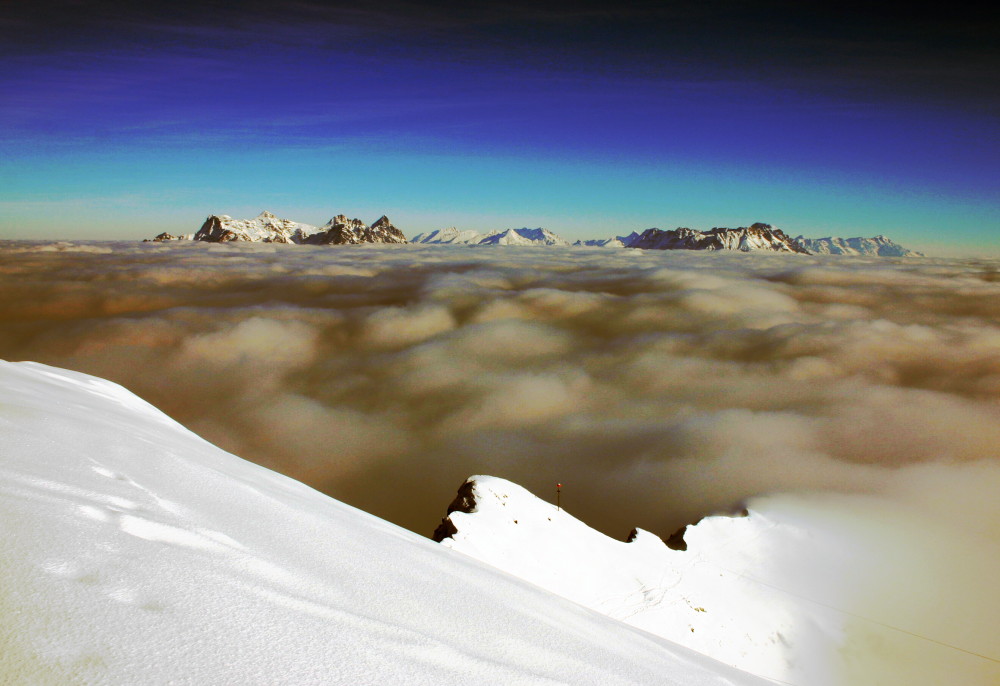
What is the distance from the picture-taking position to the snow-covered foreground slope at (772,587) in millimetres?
32250

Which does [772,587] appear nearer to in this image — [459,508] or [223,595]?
[459,508]

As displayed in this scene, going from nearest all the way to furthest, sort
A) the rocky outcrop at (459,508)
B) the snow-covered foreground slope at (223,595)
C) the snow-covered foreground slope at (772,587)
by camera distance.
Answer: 1. the snow-covered foreground slope at (223,595)
2. the rocky outcrop at (459,508)
3. the snow-covered foreground slope at (772,587)

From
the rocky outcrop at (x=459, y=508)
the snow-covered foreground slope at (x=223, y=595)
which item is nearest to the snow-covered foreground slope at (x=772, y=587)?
the rocky outcrop at (x=459, y=508)

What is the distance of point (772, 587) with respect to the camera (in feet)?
147

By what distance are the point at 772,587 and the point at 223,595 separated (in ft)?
170

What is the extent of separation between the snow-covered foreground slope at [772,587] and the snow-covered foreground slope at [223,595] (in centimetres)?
2033

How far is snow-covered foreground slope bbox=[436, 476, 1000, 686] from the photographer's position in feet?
106

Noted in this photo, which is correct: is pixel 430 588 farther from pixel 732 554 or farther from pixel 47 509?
pixel 732 554

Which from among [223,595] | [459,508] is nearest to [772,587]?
[459,508]

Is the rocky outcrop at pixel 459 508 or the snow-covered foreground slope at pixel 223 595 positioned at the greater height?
the snow-covered foreground slope at pixel 223 595

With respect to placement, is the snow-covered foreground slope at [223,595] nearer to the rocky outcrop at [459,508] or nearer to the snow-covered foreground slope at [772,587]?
the snow-covered foreground slope at [772,587]

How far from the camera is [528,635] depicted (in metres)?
6.57

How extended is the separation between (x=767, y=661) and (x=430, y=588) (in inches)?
1602

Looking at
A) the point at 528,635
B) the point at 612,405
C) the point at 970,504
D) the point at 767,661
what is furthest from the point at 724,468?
the point at 528,635
